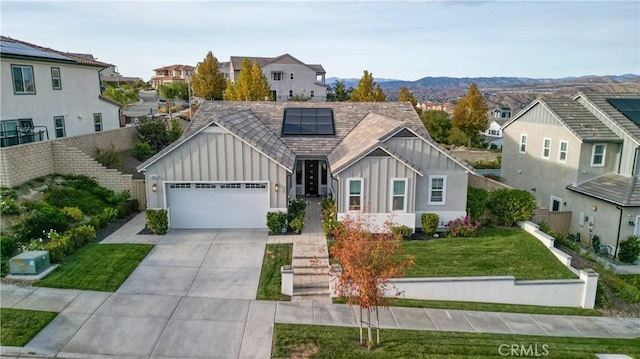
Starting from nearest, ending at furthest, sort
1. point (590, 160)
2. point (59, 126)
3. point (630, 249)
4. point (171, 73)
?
1. point (630, 249)
2. point (590, 160)
3. point (59, 126)
4. point (171, 73)

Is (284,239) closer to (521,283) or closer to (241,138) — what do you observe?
(241,138)

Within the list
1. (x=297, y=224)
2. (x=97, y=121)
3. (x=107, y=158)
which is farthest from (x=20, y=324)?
(x=97, y=121)

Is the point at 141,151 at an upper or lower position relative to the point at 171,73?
lower

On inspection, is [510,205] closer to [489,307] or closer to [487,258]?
[487,258]

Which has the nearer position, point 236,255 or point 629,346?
point 629,346

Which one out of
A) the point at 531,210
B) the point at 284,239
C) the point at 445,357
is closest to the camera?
the point at 445,357

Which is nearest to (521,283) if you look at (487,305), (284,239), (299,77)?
(487,305)

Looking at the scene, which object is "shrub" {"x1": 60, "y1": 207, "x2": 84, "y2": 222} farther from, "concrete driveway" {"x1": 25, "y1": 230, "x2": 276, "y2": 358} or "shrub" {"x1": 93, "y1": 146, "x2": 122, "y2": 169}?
"shrub" {"x1": 93, "y1": 146, "x2": 122, "y2": 169}
